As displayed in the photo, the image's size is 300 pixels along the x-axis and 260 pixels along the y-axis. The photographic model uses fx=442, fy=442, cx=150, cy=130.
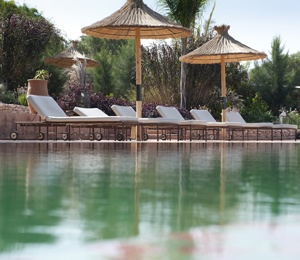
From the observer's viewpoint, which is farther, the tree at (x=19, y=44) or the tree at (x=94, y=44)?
the tree at (x=94, y=44)

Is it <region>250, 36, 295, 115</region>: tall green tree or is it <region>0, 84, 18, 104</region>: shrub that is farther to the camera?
<region>250, 36, 295, 115</region>: tall green tree

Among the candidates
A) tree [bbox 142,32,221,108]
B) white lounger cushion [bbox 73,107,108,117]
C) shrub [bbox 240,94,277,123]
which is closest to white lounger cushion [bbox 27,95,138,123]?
white lounger cushion [bbox 73,107,108,117]

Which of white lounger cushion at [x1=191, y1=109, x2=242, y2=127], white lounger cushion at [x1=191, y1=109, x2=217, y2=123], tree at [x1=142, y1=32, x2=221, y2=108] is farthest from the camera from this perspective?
tree at [x1=142, y1=32, x2=221, y2=108]

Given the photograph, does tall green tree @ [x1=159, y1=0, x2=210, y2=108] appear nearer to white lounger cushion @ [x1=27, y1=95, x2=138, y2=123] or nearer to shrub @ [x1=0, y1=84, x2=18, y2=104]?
shrub @ [x1=0, y1=84, x2=18, y2=104]

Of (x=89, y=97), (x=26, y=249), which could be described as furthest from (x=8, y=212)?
(x=89, y=97)

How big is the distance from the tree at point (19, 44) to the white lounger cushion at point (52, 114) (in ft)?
25.1

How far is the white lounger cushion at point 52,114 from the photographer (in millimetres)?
9453

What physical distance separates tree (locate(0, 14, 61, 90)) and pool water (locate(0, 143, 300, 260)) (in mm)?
15782

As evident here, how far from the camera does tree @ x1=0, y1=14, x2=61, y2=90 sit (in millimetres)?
18047

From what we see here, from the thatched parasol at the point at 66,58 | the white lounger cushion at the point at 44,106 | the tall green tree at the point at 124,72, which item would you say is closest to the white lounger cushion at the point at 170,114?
the white lounger cushion at the point at 44,106

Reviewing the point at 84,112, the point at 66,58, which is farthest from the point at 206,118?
the point at 66,58

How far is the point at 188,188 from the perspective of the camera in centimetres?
268

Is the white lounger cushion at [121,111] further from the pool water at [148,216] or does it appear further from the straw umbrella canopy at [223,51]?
the pool water at [148,216]

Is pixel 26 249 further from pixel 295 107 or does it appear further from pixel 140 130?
pixel 295 107
